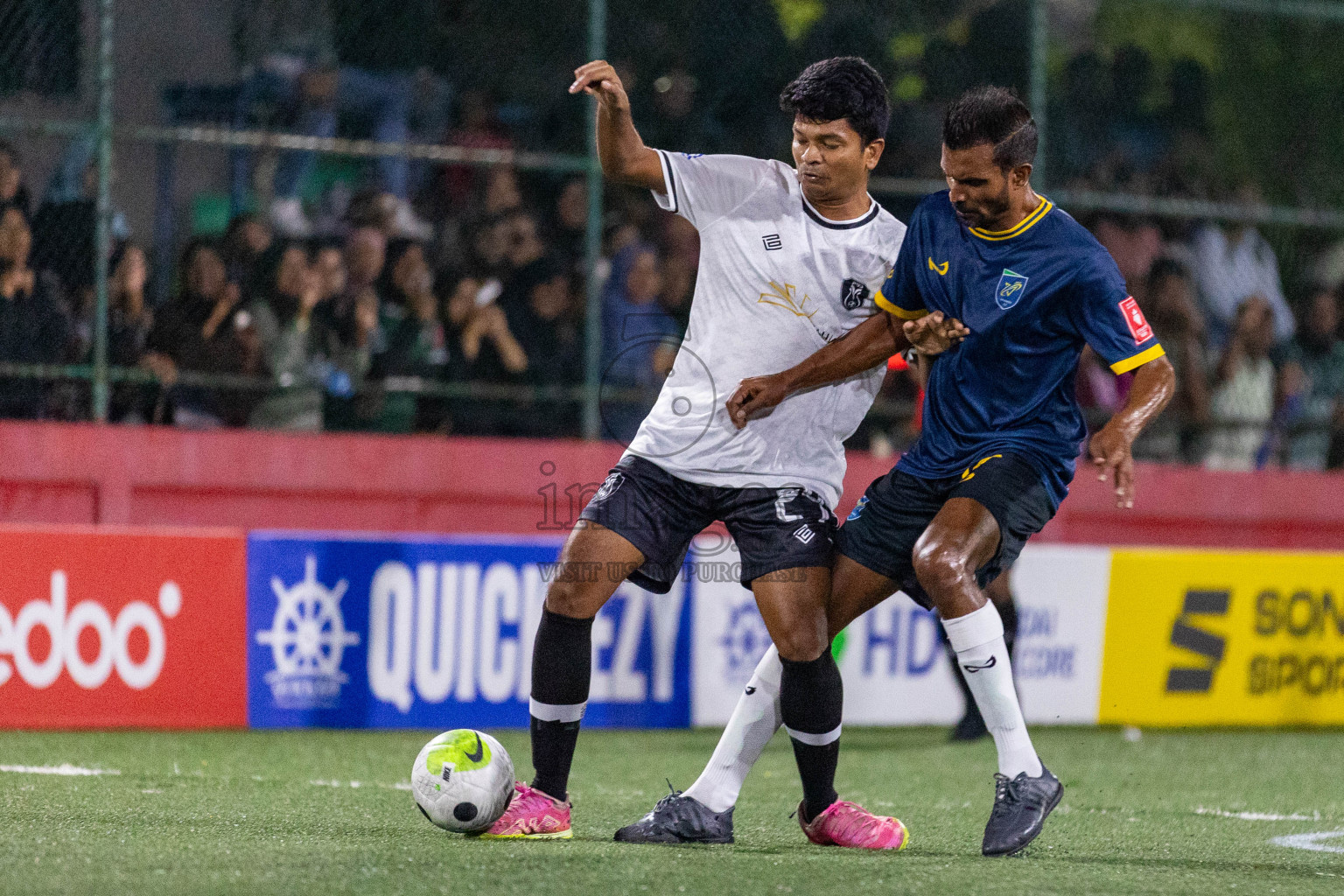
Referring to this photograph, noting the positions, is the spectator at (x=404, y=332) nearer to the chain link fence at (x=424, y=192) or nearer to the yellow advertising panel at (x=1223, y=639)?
the chain link fence at (x=424, y=192)

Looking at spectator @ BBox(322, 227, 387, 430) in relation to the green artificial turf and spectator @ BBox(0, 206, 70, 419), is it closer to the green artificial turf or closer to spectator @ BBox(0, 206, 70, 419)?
spectator @ BBox(0, 206, 70, 419)

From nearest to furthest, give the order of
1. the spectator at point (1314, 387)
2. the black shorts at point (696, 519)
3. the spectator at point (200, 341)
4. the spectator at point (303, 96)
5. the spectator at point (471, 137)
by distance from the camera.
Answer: the black shorts at point (696, 519), the spectator at point (200, 341), the spectator at point (303, 96), the spectator at point (471, 137), the spectator at point (1314, 387)

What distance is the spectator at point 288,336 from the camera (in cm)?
886

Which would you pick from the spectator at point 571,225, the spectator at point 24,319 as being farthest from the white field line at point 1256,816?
the spectator at point 24,319

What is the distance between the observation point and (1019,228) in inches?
182

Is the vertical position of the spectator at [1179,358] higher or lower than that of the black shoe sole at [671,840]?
higher

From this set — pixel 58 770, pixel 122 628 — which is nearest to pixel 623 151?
pixel 58 770

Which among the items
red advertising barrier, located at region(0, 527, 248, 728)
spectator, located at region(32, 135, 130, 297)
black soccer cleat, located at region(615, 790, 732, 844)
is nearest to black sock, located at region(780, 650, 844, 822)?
black soccer cleat, located at region(615, 790, 732, 844)

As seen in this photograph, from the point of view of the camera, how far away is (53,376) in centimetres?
855

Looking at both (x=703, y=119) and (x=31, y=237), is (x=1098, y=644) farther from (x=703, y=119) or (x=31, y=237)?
(x=31, y=237)

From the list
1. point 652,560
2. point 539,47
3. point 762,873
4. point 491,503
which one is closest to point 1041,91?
point 539,47

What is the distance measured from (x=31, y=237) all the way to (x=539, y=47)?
9.56 ft

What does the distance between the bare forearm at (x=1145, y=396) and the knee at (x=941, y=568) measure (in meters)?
0.51

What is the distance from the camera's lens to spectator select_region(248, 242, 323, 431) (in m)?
8.86
